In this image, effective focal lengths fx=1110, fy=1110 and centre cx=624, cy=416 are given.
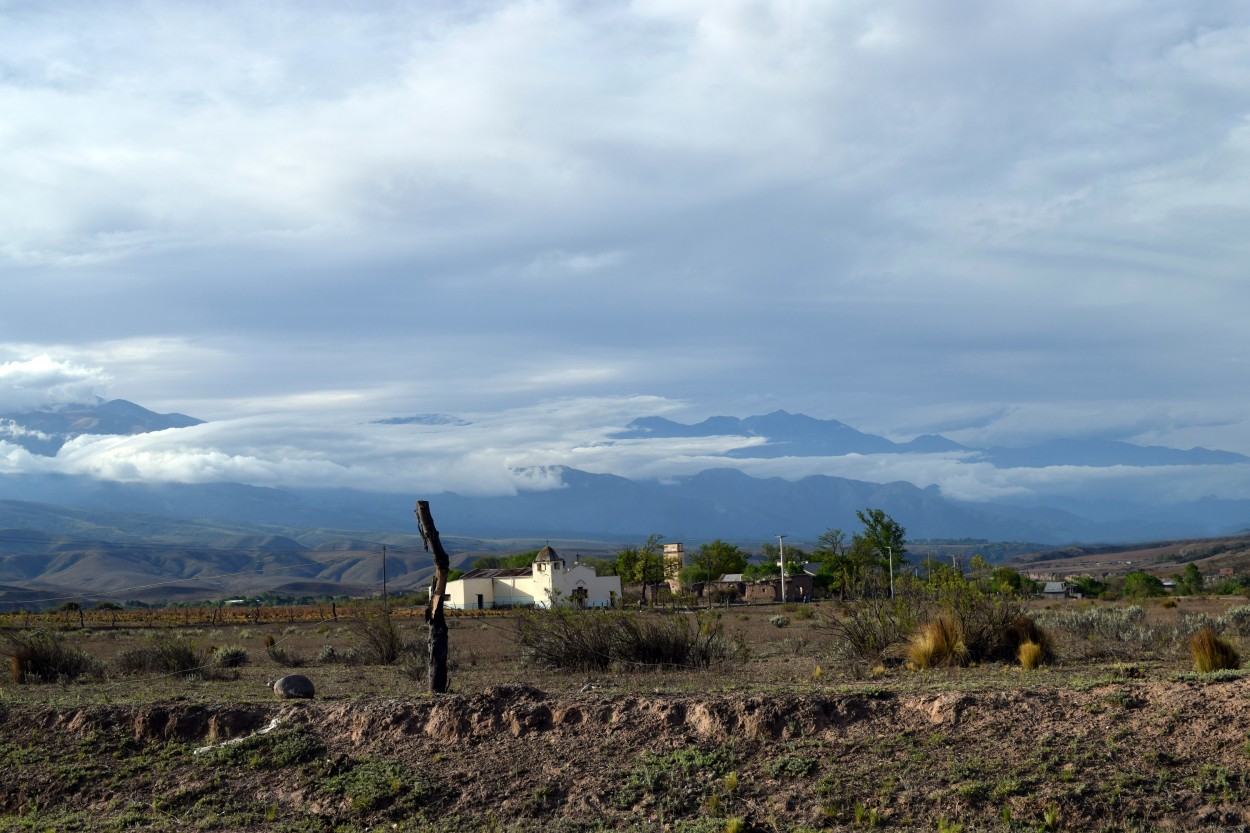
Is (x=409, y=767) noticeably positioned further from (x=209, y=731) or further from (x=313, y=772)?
(x=209, y=731)

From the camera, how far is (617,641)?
2042cm

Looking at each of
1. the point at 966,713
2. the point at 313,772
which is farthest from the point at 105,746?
the point at 966,713

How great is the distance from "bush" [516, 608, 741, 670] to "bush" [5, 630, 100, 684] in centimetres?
1022

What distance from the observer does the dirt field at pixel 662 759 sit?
34.6 feet

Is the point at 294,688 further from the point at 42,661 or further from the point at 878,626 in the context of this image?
the point at 878,626

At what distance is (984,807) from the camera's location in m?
10.4

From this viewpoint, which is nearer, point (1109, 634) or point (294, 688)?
point (294, 688)

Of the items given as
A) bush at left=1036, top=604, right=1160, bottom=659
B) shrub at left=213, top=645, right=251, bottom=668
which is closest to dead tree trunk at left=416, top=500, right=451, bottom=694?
bush at left=1036, top=604, right=1160, bottom=659

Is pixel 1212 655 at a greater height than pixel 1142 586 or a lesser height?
greater

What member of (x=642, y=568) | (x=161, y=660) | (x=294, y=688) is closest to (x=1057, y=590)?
(x=642, y=568)

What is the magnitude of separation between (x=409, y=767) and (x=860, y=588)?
38.2 ft

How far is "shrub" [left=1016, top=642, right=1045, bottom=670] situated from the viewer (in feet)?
58.5

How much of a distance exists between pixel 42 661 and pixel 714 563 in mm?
83440

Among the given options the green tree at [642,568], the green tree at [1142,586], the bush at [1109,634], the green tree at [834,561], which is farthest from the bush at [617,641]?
the green tree at [642,568]
